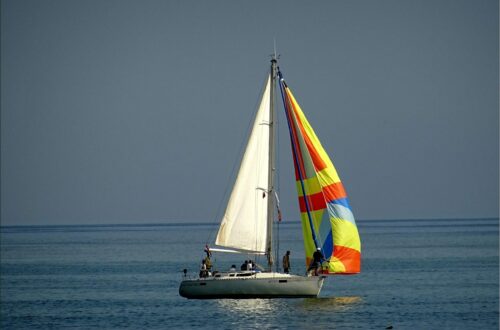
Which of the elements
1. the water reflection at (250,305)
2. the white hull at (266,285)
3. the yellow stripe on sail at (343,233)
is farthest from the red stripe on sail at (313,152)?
the water reflection at (250,305)

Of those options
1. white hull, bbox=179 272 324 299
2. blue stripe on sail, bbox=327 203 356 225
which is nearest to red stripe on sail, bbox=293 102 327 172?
blue stripe on sail, bbox=327 203 356 225

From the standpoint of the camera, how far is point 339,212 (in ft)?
189

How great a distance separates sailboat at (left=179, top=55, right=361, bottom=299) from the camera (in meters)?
55.9

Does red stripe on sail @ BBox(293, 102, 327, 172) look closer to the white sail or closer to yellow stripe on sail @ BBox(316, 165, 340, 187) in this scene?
yellow stripe on sail @ BBox(316, 165, 340, 187)

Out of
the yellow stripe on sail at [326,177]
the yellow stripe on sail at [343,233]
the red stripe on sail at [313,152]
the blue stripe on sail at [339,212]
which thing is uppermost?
the red stripe on sail at [313,152]

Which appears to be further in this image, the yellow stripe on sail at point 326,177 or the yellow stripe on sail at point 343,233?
the yellow stripe on sail at point 326,177

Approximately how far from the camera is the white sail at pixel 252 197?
58.7 metres

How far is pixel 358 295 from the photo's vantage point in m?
64.1

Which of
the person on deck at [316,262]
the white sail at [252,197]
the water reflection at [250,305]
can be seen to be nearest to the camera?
the water reflection at [250,305]

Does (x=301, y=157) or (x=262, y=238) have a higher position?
(x=301, y=157)

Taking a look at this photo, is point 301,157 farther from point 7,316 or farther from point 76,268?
point 76,268

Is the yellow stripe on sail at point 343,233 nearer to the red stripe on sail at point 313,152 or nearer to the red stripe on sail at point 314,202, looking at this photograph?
the red stripe on sail at point 314,202

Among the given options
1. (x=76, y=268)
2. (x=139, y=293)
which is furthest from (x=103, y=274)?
(x=139, y=293)

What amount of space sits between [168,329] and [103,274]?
130ft
